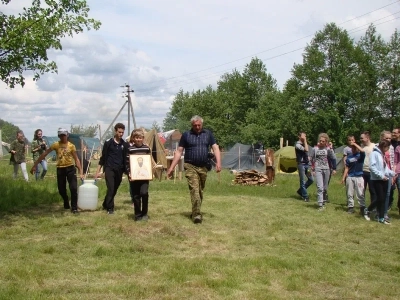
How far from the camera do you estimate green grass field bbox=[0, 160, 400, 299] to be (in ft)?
16.9

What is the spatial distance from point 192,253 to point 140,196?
2413 millimetres

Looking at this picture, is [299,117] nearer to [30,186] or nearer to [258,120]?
[258,120]

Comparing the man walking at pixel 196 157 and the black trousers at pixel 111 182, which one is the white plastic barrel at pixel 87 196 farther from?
the man walking at pixel 196 157

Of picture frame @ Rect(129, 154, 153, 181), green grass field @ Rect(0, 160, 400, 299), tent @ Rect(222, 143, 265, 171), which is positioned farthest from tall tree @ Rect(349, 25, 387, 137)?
Answer: picture frame @ Rect(129, 154, 153, 181)

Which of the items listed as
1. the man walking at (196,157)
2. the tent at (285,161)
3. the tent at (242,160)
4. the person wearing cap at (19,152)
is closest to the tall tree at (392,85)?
the tent at (242,160)

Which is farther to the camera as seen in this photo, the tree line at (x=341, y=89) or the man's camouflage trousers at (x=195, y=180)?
the tree line at (x=341, y=89)

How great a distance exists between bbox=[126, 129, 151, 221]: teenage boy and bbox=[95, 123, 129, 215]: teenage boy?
1.07ft

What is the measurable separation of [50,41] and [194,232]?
4251mm

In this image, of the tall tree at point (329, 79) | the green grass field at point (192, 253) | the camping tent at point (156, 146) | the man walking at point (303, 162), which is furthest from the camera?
the tall tree at point (329, 79)

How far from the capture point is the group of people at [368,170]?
962 cm

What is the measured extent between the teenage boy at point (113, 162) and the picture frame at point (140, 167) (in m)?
0.60

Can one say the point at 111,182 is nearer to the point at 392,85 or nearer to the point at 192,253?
the point at 192,253

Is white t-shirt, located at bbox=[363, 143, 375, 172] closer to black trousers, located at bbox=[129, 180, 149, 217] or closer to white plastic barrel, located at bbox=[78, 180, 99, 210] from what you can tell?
black trousers, located at bbox=[129, 180, 149, 217]

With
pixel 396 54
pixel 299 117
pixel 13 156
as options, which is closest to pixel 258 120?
pixel 299 117
